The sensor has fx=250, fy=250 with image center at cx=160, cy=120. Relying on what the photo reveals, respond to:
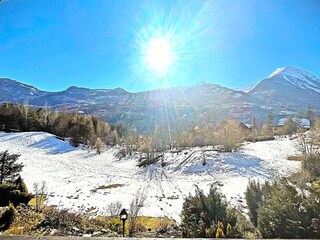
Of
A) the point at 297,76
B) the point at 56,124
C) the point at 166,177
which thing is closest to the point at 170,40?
the point at 297,76

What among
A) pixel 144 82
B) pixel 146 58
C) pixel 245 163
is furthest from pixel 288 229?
pixel 245 163

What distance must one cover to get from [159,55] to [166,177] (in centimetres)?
814

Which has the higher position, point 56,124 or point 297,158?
point 56,124

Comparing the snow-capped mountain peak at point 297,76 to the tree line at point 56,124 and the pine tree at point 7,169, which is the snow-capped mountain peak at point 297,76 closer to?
the pine tree at point 7,169

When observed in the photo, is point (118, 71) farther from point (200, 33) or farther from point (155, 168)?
point (155, 168)

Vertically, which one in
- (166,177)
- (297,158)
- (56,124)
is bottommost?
(166,177)

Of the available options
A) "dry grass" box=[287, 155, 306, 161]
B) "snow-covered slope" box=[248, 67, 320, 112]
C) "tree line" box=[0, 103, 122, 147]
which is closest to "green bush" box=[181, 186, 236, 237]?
"snow-covered slope" box=[248, 67, 320, 112]

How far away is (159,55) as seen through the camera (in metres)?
4.45

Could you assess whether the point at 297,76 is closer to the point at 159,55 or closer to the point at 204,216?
the point at 159,55

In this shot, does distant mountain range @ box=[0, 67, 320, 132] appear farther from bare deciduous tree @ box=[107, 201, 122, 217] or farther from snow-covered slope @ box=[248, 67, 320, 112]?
bare deciduous tree @ box=[107, 201, 122, 217]

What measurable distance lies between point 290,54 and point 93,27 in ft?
10.8

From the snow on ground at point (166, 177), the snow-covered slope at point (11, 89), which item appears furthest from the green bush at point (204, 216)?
the snow-covered slope at point (11, 89)

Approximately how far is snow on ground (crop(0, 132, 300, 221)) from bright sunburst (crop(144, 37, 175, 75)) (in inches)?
127

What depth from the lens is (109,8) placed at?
3.34 m
